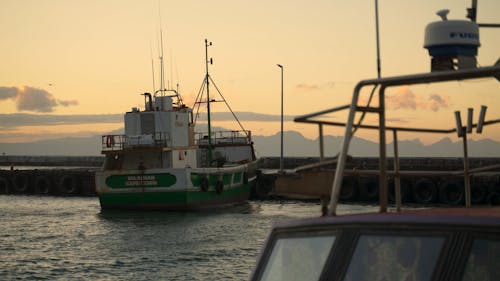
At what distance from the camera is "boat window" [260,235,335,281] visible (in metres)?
5.54

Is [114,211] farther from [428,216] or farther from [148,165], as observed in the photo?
[428,216]

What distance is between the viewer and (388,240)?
17.5ft

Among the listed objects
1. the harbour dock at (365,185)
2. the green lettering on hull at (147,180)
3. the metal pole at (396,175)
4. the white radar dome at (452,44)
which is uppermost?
the white radar dome at (452,44)

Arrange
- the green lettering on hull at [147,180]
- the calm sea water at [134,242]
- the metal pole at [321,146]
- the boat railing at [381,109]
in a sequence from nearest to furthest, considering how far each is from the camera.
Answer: the boat railing at [381,109]
the metal pole at [321,146]
the calm sea water at [134,242]
the green lettering on hull at [147,180]

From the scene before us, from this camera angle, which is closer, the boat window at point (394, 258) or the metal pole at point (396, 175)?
the boat window at point (394, 258)

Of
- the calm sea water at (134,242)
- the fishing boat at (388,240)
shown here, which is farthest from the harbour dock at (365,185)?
the fishing boat at (388,240)

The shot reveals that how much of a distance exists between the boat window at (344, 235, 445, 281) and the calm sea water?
51.3 ft

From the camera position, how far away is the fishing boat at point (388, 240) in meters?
5.10

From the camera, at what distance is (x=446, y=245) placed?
5.13 m

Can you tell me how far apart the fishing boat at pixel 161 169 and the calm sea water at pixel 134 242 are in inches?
25.9

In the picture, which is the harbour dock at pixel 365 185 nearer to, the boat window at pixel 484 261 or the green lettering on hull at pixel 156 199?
the green lettering on hull at pixel 156 199

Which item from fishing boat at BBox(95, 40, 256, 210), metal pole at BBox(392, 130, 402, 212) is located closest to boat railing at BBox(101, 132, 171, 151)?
fishing boat at BBox(95, 40, 256, 210)

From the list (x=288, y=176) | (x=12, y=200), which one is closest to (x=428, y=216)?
(x=288, y=176)

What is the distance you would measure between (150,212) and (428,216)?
33494 mm
